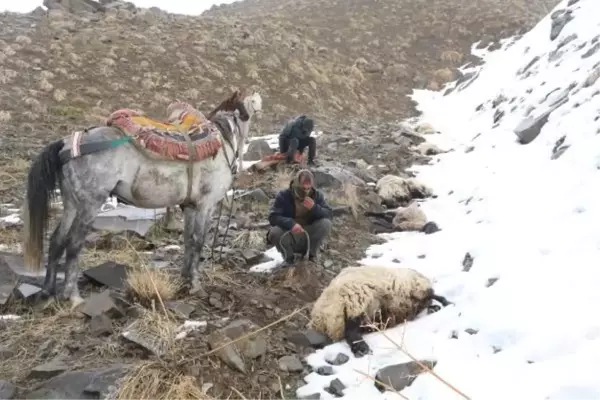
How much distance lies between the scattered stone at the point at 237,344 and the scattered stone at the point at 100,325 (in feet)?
2.70

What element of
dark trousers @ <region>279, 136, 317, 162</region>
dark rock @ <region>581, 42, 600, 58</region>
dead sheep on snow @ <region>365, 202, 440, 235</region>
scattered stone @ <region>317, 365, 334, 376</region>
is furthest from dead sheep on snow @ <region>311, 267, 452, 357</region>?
dark rock @ <region>581, 42, 600, 58</region>

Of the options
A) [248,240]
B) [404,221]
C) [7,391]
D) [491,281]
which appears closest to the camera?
[7,391]

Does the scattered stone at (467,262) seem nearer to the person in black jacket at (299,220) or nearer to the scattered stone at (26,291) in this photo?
the person in black jacket at (299,220)

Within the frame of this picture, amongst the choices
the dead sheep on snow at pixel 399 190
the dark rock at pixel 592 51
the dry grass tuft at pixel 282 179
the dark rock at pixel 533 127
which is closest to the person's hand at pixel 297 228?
the dry grass tuft at pixel 282 179

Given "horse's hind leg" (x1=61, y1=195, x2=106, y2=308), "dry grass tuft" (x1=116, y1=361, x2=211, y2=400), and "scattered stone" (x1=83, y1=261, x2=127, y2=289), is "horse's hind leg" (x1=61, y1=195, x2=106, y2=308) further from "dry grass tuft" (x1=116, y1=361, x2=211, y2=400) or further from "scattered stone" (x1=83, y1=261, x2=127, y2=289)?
"dry grass tuft" (x1=116, y1=361, x2=211, y2=400)

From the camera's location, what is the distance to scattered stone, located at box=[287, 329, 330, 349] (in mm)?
4559

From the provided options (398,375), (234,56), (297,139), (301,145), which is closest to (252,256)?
(398,375)

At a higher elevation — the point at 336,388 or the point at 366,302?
the point at 366,302

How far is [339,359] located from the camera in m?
4.29

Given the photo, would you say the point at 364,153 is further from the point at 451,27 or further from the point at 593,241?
the point at 451,27

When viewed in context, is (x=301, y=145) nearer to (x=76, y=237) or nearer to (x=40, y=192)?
(x=76, y=237)

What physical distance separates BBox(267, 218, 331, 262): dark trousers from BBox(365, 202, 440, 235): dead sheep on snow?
1925mm

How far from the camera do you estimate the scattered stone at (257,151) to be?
36.5 ft

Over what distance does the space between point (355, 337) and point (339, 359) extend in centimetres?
27
